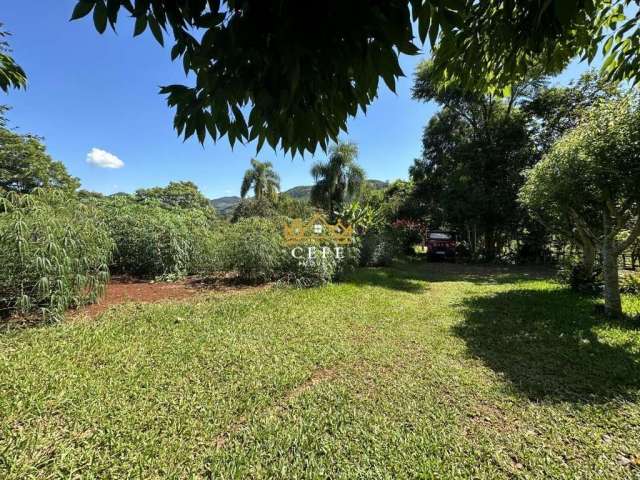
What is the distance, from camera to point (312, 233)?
7809 mm

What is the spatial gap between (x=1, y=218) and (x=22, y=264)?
0.67 metres

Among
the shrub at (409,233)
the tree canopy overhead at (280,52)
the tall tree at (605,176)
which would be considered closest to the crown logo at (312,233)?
the tall tree at (605,176)

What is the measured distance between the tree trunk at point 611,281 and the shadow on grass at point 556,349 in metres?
0.26

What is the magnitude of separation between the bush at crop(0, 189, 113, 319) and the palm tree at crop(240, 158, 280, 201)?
70.7 ft

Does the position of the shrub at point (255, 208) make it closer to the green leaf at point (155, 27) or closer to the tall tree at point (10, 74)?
the tall tree at point (10, 74)

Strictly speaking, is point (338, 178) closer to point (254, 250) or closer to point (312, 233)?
point (312, 233)

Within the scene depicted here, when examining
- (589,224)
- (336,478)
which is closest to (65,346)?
(336,478)

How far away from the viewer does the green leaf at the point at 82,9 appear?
0.99 metres

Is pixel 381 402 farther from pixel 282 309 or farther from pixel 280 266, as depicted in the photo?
pixel 280 266

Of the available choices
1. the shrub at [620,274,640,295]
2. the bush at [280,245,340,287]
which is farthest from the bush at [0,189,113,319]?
the shrub at [620,274,640,295]

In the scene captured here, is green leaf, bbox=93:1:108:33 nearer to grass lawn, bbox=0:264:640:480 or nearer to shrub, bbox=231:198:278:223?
grass lawn, bbox=0:264:640:480

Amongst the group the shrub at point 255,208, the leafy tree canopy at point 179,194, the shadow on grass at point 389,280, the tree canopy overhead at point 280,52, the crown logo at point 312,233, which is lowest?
the shadow on grass at point 389,280

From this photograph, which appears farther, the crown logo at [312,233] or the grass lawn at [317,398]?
the crown logo at [312,233]

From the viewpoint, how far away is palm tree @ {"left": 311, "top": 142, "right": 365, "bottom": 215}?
16609 millimetres
